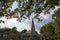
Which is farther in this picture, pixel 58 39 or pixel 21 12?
pixel 58 39

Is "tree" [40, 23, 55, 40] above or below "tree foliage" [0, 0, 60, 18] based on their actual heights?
above

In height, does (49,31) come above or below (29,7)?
above

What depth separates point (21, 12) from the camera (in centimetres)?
1211

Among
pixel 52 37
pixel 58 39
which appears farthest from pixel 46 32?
pixel 58 39

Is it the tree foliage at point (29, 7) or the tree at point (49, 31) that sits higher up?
the tree at point (49, 31)

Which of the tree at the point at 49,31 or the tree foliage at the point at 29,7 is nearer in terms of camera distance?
the tree foliage at the point at 29,7

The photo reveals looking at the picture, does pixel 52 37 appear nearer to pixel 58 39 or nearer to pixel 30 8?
pixel 58 39

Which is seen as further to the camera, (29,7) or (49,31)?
(49,31)

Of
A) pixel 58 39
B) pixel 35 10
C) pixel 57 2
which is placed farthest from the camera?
pixel 58 39

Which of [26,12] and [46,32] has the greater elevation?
[46,32]

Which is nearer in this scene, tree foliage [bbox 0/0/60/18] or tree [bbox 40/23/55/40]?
tree foliage [bbox 0/0/60/18]

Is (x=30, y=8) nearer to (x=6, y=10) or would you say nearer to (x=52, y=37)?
(x=6, y=10)

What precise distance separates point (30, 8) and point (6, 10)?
1.29 meters

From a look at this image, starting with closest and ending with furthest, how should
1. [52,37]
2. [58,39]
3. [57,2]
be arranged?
[57,2] < [58,39] < [52,37]
